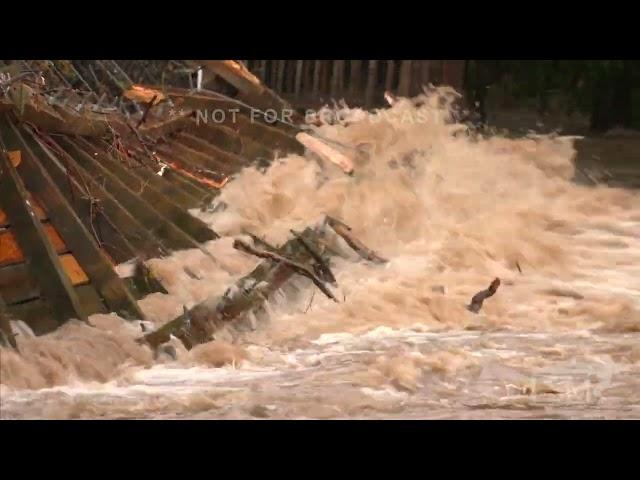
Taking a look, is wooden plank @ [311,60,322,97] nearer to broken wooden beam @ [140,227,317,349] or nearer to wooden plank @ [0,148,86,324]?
broken wooden beam @ [140,227,317,349]

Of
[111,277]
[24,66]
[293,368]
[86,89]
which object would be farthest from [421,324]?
[24,66]

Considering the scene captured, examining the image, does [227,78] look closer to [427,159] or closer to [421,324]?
[427,159]

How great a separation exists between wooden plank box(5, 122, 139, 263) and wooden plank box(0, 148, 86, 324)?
0.31 ft

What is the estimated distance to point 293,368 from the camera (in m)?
1.86

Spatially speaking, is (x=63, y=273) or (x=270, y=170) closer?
(x=63, y=273)

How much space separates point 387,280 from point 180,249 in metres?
0.52

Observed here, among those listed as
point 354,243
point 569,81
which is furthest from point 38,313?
point 569,81

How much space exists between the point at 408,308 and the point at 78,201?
84 centimetres

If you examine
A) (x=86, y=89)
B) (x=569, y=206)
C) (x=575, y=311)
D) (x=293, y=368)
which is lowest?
(x=293, y=368)

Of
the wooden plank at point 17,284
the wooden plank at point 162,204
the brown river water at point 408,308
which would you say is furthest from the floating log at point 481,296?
the wooden plank at point 17,284

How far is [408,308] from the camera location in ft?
6.43

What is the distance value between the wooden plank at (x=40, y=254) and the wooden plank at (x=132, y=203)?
0.17m

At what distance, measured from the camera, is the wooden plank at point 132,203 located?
1950 millimetres

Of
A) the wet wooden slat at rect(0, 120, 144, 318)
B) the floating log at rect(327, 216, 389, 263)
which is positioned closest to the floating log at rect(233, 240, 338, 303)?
the floating log at rect(327, 216, 389, 263)
